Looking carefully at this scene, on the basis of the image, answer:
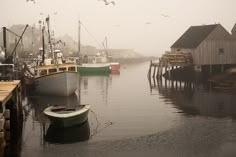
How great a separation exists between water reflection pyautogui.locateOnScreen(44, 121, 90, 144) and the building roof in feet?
120

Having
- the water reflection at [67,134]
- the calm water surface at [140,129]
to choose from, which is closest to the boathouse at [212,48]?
the calm water surface at [140,129]

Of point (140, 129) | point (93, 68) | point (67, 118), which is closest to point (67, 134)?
point (67, 118)

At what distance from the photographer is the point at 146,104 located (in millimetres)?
36406

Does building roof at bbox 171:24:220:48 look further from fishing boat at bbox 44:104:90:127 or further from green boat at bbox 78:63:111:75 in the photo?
fishing boat at bbox 44:104:90:127

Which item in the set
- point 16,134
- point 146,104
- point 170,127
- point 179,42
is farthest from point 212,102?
point 179,42

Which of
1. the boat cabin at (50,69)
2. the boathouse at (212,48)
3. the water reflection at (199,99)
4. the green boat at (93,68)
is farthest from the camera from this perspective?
the green boat at (93,68)

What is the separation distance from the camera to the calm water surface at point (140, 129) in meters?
20.1

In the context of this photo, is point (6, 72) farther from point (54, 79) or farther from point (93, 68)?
point (93, 68)

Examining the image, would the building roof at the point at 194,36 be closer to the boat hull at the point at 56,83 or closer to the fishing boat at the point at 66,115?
the boat hull at the point at 56,83

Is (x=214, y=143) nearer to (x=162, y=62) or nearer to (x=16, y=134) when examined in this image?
(x=16, y=134)

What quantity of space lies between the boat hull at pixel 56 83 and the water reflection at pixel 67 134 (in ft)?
45.9

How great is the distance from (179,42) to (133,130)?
136 feet

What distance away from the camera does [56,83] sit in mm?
39125

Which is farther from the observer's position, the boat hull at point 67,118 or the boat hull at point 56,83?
the boat hull at point 56,83
